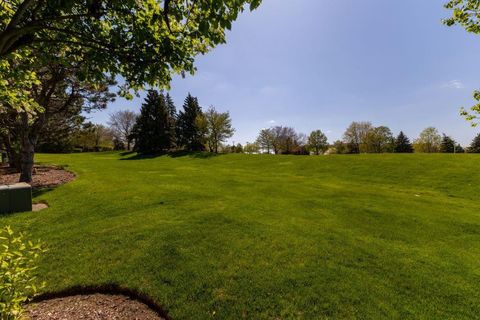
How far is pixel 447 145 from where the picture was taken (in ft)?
212

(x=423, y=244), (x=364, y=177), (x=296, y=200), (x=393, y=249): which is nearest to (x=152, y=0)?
(x=393, y=249)

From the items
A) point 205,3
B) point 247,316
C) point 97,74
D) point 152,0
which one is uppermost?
point 152,0

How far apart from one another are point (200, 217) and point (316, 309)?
5283mm

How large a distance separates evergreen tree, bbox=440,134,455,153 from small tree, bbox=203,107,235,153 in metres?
55.3

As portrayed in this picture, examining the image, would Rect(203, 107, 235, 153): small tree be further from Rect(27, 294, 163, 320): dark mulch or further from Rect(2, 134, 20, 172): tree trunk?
Rect(27, 294, 163, 320): dark mulch

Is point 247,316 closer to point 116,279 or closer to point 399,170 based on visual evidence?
point 116,279

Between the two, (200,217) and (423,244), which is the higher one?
(200,217)

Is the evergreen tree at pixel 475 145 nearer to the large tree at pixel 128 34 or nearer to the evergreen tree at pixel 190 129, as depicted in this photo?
the evergreen tree at pixel 190 129

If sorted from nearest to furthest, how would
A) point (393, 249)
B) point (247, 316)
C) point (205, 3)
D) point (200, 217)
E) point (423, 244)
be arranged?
1. point (205, 3)
2. point (247, 316)
3. point (393, 249)
4. point (423, 244)
5. point (200, 217)

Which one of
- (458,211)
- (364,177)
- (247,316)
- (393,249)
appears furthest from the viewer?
(364,177)

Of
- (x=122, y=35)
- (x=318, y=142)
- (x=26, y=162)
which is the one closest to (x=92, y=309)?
(x=122, y=35)

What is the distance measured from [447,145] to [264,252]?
→ 7834 centimetres

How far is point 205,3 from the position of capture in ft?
12.0

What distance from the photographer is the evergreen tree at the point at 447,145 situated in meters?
64.1
